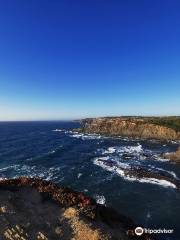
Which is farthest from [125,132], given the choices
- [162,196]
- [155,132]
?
[162,196]

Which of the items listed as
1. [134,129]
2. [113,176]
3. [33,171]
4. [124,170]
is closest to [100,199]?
[113,176]

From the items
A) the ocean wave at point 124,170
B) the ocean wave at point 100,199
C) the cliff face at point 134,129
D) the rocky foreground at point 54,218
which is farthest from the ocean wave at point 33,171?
the cliff face at point 134,129

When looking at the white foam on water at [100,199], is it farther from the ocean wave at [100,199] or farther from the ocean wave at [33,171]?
the ocean wave at [33,171]

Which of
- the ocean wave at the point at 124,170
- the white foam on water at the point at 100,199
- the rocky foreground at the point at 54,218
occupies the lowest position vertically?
the white foam on water at the point at 100,199

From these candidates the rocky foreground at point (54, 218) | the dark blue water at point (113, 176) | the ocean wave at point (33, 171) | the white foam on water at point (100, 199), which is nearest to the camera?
the rocky foreground at point (54, 218)

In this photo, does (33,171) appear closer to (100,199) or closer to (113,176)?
(113,176)

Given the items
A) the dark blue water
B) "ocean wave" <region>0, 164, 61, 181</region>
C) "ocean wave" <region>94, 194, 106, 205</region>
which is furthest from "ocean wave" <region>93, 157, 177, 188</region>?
"ocean wave" <region>0, 164, 61, 181</region>

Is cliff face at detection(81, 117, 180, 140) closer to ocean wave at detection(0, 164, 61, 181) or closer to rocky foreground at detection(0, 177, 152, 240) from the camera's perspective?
ocean wave at detection(0, 164, 61, 181)

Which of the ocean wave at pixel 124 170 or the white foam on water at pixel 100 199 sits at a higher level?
the ocean wave at pixel 124 170

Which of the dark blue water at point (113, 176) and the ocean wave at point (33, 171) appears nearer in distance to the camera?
the dark blue water at point (113, 176)

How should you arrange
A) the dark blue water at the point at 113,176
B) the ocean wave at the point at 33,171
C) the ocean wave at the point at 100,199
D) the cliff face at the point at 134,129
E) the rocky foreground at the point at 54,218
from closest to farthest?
the rocky foreground at the point at 54,218
the dark blue water at the point at 113,176
the ocean wave at the point at 100,199
the ocean wave at the point at 33,171
the cliff face at the point at 134,129
